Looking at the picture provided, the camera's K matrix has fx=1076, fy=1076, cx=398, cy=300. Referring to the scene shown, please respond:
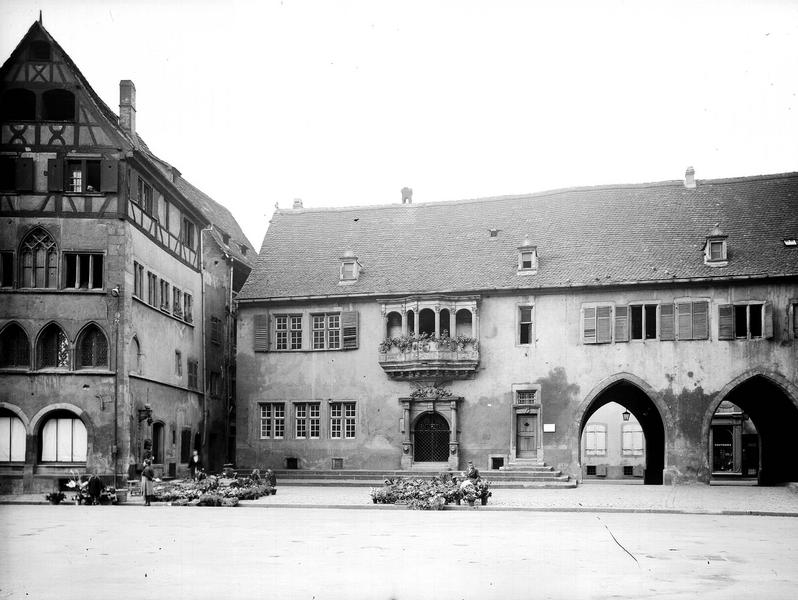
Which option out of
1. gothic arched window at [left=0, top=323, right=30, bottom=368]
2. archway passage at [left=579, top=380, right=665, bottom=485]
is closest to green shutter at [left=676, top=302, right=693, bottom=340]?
archway passage at [left=579, top=380, right=665, bottom=485]

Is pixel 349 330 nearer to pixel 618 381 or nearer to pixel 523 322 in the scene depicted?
pixel 523 322

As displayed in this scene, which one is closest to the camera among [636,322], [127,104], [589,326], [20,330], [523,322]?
[20,330]

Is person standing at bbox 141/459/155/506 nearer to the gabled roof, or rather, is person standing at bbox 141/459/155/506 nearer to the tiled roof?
the gabled roof

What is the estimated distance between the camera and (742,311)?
41781mm

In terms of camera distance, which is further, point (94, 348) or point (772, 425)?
point (772, 425)

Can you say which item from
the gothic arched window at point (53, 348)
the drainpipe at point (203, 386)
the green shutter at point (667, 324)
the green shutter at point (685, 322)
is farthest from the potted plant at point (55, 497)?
the green shutter at point (685, 322)

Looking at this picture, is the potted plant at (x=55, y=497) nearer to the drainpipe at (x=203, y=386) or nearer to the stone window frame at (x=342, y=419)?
the drainpipe at (x=203, y=386)

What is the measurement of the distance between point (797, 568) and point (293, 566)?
7.35 meters

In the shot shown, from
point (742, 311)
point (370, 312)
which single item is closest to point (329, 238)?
point (370, 312)

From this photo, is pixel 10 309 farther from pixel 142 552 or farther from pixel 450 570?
pixel 450 570

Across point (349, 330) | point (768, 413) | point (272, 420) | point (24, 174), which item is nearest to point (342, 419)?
point (272, 420)

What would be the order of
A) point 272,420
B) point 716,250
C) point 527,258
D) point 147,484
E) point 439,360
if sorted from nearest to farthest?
point 147,484 < point 716,250 < point 439,360 < point 527,258 < point 272,420

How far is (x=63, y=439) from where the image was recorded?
117ft

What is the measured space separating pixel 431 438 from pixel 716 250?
13.9 meters
